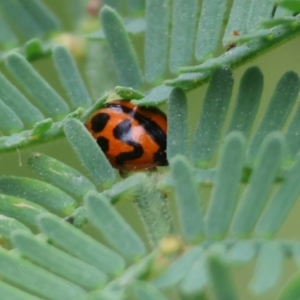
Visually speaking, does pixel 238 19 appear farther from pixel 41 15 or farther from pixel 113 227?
pixel 41 15

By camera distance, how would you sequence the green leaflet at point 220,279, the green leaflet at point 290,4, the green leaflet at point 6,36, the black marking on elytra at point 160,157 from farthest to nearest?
1. the green leaflet at point 6,36
2. the black marking on elytra at point 160,157
3. the green leaflet at point 290,4
4. the green leaflet at point 220,279

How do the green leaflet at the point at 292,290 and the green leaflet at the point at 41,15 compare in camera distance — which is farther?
the green leaflet at the point at 41,15

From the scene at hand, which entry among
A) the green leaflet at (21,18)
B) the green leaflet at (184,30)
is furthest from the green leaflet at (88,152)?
the green leaflet at (21,18)

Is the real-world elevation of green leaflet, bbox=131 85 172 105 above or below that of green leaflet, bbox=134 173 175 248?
above

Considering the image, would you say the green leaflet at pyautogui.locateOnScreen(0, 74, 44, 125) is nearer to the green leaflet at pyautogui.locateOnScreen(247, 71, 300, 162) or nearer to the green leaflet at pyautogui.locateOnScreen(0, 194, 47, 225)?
the green leaflet at pyautogui.locateOnScreen(0, 194, 47, 225)

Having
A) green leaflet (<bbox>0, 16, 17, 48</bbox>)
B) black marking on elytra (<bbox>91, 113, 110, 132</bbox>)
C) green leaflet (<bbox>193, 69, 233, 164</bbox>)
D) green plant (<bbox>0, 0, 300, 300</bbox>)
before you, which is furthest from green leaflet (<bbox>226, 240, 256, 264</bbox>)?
green leaflet (<bbox>0, 16, 17, 48</bbox>)

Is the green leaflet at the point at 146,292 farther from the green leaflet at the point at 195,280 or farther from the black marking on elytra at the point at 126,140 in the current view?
the black marking on elytra at the point at 126,140

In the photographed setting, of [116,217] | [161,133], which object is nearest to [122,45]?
[161,133]
